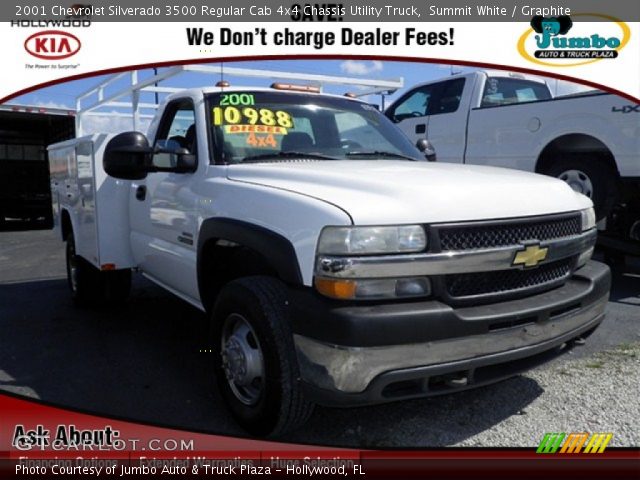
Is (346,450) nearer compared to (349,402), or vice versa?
(349,402)

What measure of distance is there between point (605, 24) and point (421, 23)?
5.39ft

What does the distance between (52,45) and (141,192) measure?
1180 millimetres

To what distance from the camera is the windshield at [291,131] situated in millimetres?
3432

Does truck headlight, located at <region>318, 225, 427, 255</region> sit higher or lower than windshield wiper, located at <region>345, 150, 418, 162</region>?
lower

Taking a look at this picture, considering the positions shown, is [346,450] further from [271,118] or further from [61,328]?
[61,328]

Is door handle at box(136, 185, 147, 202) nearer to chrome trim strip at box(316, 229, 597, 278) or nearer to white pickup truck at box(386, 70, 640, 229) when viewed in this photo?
chrome trim strip at box(316, 229, 597, 278)

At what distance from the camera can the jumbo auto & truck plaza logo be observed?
452cm

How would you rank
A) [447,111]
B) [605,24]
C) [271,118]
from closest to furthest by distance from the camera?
[271,118] < [605,24] < [447,111]

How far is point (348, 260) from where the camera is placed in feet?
7.52

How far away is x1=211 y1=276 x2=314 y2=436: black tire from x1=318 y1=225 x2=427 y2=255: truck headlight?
36 centimetres

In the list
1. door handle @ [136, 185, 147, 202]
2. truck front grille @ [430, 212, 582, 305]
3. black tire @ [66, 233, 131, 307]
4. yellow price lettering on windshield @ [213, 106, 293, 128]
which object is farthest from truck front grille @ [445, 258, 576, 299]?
black tire @ [66, 233, 131, 307]

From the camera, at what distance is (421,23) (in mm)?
4113

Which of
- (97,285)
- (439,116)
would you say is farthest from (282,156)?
(439,116)

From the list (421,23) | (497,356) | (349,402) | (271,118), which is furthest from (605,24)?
(349,402)
